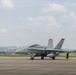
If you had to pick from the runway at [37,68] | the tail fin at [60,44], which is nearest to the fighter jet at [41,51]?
the tail fin at [60,44]

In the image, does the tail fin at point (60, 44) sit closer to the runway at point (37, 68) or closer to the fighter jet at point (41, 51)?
the fighter jet at point (41, 51)

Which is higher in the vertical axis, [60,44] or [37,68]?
[60,44]

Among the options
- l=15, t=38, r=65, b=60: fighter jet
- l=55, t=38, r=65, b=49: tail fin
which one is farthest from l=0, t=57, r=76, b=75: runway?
l=55, t=38, r=65, b=49: tail fin

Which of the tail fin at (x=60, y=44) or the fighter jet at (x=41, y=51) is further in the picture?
the tail fin at (x=60, y=44)

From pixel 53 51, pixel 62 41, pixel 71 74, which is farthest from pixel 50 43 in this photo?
pixel 71 74

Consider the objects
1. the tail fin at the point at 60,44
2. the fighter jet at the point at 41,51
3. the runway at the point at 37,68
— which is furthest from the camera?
the tail fin at the point at 60,44

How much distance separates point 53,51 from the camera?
68.1m

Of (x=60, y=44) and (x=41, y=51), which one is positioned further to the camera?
(x=60, y=44)

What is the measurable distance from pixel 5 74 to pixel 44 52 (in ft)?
147

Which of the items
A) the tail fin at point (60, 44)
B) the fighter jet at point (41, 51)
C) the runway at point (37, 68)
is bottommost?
the runway at point (37, 68)

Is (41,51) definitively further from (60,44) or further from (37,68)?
(37,68)

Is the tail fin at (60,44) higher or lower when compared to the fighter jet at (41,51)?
higher

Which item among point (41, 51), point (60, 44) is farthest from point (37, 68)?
point (60, 44)

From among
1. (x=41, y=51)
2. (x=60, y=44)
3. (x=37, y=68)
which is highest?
(x=60, y=44)
